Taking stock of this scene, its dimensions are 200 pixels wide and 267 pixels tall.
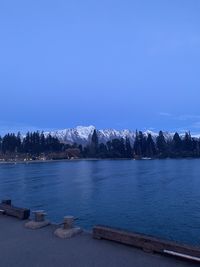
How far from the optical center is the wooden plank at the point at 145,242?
10969mm

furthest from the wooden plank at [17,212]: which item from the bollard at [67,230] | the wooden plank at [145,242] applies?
the wooden plank at [145,242]

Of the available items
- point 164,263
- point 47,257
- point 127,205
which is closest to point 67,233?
point 47,257

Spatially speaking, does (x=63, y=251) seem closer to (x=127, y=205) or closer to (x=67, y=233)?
(x=67, y=233)

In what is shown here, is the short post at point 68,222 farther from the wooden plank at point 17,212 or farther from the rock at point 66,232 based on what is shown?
the wooden plank at point 17,212

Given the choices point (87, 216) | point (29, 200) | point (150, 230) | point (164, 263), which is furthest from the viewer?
point (29, 200)

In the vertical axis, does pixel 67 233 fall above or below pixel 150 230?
above

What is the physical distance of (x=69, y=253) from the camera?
1201 cm

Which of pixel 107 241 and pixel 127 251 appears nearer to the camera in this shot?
pixel 127 251

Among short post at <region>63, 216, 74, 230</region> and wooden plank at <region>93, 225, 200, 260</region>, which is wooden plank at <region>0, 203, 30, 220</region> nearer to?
short post at <region>63, 216, 74, 230</region>

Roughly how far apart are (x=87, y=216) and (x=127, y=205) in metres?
9.09

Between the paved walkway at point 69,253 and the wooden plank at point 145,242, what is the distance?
0.22m

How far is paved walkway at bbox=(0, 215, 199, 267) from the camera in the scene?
431 inches

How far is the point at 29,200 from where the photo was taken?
169 feet

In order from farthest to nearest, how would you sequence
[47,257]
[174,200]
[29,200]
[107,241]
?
[29,200] → [174,200] → [107,241] → [47,257]
